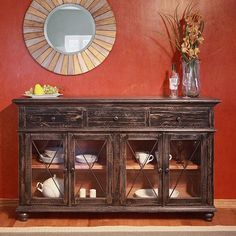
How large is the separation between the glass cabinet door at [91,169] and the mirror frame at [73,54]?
703 millimetres

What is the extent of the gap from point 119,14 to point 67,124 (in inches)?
41.5

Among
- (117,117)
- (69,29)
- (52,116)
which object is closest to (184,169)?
(117,117)

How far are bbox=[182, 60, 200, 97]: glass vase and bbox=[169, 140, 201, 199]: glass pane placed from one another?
1.38 feet

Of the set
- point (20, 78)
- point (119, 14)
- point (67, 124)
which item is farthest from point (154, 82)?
point (20, 78)

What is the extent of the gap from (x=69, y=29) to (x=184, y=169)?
1.47 meters

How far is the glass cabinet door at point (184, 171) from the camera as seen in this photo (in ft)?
11.3

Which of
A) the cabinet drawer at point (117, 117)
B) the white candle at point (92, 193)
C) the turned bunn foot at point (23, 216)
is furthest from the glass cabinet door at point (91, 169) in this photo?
the turned bunn foot at point (23, 216)

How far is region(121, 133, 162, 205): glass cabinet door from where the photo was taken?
11.3 ft

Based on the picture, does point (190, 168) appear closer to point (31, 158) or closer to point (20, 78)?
point (31, 158)

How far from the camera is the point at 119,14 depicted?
379 cm

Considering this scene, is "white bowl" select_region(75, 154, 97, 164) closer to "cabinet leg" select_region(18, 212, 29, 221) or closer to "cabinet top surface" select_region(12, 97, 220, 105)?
"cabinet top surface" select_region(12, 97, 220, 105)

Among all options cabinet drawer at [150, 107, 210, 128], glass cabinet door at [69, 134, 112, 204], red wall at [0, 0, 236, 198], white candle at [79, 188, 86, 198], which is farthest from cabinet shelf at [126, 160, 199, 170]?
red wall at [0, 0, 236, 198]

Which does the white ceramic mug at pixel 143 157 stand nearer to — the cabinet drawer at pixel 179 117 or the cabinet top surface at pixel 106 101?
the cabinet drawer at pixel 179 117

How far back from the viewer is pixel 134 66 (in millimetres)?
3832
